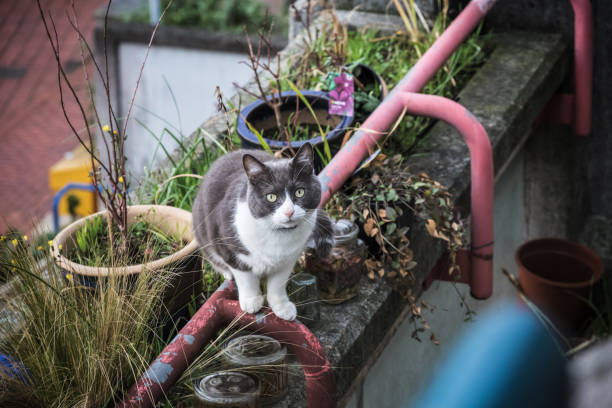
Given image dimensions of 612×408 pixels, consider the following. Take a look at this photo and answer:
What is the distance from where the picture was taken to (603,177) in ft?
12.6

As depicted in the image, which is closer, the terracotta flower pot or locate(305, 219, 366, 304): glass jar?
the terracotta flower pot

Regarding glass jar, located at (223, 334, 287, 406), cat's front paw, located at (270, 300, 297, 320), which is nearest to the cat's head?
cat's front paw, located at (270, 300, 297, 320)

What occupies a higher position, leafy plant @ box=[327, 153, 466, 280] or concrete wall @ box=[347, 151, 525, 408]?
leafy plant @ box=[327, 153, 466, 280]

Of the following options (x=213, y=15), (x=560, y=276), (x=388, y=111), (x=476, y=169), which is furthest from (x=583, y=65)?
(x=213, y=15)

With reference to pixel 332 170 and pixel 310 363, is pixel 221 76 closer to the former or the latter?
pixel 332 170

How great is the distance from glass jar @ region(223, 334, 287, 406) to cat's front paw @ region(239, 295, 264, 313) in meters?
0.07

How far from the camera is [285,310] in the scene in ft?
5.64

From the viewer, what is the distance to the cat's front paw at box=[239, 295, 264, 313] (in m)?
1.73

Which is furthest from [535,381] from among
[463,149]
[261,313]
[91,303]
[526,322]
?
[463,149]

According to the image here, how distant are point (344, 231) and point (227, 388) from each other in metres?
0.60

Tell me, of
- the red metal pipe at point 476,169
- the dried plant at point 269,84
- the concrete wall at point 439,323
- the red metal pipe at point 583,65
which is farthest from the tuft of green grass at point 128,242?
the red metal pipe at point 583,65

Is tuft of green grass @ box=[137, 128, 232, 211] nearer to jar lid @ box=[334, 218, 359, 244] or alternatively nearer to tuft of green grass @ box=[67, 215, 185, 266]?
tuft of green grass @ box=[67, 215, 185, 266]

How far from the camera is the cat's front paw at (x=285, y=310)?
5.60 feet

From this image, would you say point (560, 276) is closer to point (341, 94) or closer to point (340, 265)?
point (341, 94)
